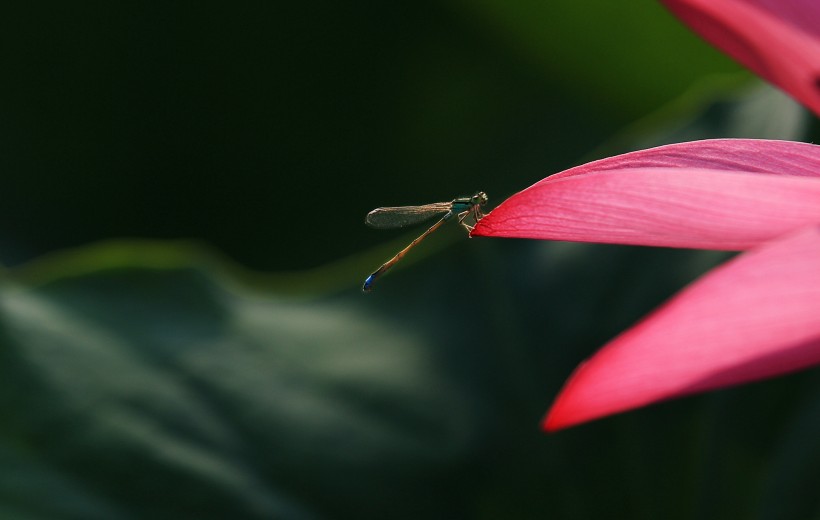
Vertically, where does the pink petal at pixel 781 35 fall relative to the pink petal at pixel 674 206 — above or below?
above

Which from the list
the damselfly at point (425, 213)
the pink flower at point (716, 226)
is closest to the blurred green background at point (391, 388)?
the damselfly at point (425, 213)

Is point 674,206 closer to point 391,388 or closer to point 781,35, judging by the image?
point 781,35

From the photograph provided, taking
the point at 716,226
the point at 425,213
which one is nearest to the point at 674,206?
the point at 716,226

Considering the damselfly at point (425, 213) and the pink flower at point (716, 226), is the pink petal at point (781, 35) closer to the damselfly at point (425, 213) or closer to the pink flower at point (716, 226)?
the pink flower at point (716, 226)

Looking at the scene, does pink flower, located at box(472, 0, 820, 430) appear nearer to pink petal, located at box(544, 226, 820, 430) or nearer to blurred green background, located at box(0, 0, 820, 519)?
pink petal, located at box(544, 226, 820, 430)

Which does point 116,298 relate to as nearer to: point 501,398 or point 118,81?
point 501,398

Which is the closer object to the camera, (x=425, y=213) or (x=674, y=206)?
(x=674, y=206)

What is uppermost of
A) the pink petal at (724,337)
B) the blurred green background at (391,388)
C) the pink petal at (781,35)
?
the blurred green background at (391,388)

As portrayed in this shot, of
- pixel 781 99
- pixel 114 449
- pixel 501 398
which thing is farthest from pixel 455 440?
pixel 781 99
